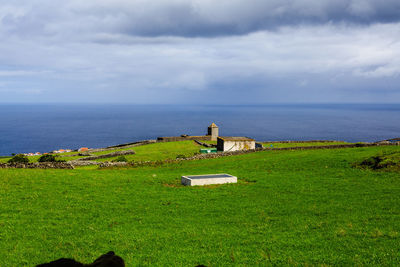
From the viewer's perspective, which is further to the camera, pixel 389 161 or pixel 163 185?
pixel 389 161

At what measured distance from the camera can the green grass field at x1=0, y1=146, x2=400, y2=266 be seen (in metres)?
10.4

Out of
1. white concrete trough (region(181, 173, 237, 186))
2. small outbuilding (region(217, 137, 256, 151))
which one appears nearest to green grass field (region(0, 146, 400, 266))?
white concrete trough (region(181, 173, 237, 186))

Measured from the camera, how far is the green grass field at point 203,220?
408 inches

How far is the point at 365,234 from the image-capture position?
466 inches

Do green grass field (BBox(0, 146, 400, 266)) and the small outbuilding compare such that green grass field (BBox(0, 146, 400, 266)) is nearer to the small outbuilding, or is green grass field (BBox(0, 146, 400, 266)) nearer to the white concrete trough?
the white concrete trough

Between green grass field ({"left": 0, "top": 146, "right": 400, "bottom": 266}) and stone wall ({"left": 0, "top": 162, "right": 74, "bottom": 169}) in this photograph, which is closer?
green grass field ({"left": 0, "top": 146, "right": 400, "bottom": 266})

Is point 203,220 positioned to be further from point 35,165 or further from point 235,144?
point 235,144

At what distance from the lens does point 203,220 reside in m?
13.8

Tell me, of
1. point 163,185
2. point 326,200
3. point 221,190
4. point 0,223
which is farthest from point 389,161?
point 0,223

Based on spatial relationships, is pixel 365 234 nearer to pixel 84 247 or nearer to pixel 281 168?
pixel 84 247

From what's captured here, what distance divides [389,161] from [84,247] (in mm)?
25397

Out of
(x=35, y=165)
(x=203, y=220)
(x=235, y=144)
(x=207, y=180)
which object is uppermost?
(x=235, y=144)

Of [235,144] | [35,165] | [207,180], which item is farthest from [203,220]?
[235,144]

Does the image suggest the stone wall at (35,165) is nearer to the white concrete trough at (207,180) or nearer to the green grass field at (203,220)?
the green grass field at (203,220)
